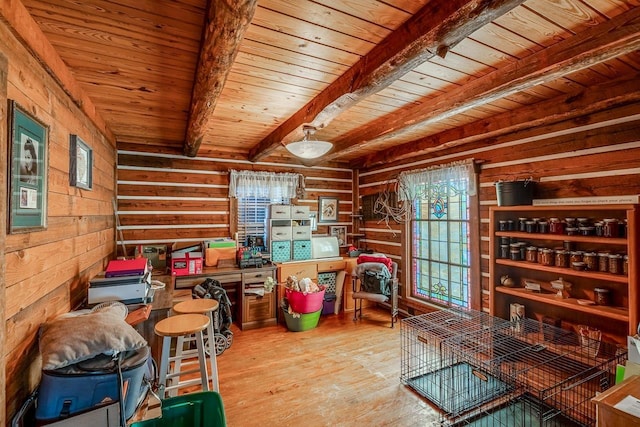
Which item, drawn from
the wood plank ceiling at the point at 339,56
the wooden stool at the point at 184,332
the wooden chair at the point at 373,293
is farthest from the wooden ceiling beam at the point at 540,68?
the wooden stool at the point at 184,332

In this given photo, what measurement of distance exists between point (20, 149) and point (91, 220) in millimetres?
1476

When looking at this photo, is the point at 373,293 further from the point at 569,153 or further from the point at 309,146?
the point at 569,153

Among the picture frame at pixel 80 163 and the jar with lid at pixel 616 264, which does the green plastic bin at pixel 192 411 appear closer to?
the picture frame at pixel 80 163

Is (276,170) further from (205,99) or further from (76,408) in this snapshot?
(76,408)

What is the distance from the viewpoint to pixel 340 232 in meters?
5.40

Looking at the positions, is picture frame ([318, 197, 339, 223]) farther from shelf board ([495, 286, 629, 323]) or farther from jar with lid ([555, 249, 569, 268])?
jar with lid ([555, 249, 569, 268])

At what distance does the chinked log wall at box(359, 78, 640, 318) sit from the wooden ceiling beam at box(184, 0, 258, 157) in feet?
8.51

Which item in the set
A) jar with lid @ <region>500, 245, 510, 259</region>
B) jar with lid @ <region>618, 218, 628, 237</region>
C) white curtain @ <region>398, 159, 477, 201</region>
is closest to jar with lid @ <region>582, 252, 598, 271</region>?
jar with lid @ <region>618, 218, 628, 237</region>

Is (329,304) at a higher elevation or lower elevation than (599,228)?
lower

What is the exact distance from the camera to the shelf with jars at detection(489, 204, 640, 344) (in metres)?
2.20

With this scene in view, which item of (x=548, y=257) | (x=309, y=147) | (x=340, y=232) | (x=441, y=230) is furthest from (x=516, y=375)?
(x=340, y=232)

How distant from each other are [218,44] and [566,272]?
2.98m

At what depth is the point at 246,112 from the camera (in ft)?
9.51

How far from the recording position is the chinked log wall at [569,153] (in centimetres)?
232
